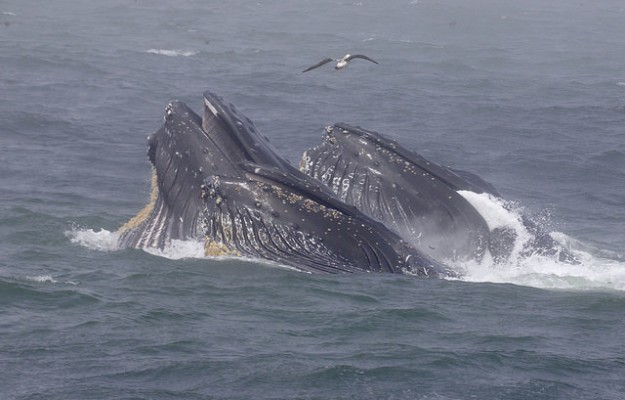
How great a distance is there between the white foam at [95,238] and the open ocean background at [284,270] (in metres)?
0.07

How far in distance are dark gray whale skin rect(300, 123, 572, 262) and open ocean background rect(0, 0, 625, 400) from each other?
56cm

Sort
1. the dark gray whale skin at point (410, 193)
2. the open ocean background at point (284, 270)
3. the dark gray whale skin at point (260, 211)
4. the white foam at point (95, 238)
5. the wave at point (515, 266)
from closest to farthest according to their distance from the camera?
the open ocean background at point (284, 270) < the dark gray whale skin at point (260, 211) < the wave at point (515, 266) < the dark gray whale skin at point (410, 193) < the white foam at point (95, 238)

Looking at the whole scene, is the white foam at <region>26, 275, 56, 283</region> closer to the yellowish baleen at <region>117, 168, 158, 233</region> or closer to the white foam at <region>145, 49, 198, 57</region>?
the yellowish baleen at <region>117, 168, 158, 233</region>

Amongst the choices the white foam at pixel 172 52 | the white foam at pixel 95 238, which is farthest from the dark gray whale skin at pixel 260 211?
the white foam at pixel 172 52

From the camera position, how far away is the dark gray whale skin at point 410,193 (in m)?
19.1

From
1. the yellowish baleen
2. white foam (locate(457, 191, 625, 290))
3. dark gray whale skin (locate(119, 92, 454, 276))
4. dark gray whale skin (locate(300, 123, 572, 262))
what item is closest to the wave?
white foam (locate(457, 191, 625, 290))

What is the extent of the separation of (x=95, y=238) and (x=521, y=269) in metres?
6.60

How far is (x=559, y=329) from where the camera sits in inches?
642

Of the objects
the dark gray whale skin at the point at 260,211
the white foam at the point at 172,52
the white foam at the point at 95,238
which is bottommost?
the white foam at the point at 95,238

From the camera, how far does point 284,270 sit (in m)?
17.4

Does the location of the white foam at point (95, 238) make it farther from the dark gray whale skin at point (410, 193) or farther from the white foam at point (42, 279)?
the dark gray whale skin at point (410, 193)

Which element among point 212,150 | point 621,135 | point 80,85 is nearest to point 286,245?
point 212,150

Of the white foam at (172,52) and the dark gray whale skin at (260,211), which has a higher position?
the dark gray whale skin at (260,211)

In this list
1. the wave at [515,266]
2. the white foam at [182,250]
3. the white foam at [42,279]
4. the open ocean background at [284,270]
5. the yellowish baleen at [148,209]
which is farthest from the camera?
the yellowish baleen at [148,209]
